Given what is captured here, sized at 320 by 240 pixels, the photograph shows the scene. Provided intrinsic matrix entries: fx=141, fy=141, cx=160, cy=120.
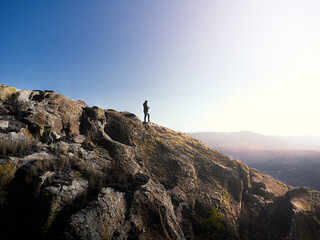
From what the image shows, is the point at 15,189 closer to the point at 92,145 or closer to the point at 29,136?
the point at 29,136

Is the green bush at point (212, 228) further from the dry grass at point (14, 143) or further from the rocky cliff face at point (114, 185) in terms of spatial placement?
the dry grass at point (14, 143)

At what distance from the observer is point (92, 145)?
9586mm

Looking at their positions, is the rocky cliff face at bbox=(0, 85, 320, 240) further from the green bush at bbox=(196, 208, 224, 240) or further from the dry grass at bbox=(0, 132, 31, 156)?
the green bush at bbox=(196, 208, 224, 240)

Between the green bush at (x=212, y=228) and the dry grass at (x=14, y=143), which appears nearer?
the dry grass at (x=14, y=143)

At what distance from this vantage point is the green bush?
9.05m

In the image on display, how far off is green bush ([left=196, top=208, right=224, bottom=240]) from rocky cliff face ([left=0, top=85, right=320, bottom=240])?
19 cm

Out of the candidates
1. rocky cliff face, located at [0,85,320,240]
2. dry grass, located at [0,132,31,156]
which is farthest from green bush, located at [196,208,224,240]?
dry grass, located at [0,132,31,156]

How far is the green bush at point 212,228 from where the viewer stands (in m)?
9.05

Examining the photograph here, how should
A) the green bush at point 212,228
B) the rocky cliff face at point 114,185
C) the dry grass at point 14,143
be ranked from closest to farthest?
the rocky cliff face at point 114,185, the dry grass at point 14,143, the green bush at point 212,228

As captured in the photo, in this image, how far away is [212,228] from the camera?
31.5ft

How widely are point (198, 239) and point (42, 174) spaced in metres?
9.26

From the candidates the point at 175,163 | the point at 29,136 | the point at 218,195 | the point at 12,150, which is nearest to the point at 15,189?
the point at 12,150

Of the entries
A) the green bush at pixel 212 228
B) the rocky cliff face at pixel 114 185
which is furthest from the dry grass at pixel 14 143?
the green bush at pixel 212 228

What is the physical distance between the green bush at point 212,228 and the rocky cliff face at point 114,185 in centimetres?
19
